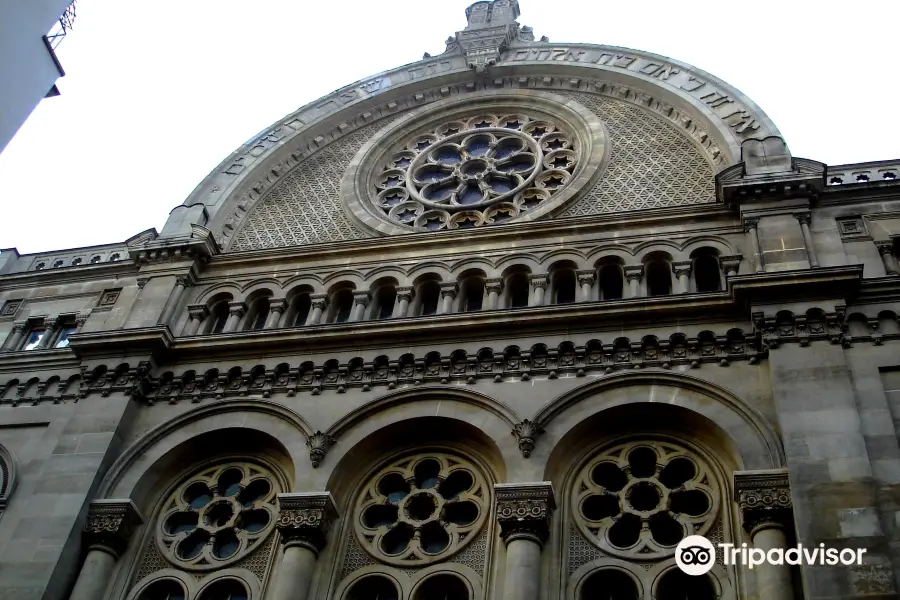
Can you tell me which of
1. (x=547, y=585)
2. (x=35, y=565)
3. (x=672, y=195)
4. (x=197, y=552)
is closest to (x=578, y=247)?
(x=672, y=195)

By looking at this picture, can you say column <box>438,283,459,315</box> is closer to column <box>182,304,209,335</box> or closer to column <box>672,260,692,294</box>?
column <box>672,260,692,294</box>

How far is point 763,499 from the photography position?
15.3 metres

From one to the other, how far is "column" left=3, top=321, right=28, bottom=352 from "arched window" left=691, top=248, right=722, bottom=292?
14.6m

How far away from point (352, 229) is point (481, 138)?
4.76 metres

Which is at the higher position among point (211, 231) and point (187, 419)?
point (211, 231)

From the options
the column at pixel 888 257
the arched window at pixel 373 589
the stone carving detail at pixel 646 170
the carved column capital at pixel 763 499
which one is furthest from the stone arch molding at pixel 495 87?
the arched window at pixel 373 589

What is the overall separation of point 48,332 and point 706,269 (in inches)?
563

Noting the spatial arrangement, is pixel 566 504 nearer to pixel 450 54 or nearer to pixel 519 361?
pixel 519 361

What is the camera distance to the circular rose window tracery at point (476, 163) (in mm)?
24016

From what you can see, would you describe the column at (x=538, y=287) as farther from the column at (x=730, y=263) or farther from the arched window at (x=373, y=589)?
the arched window at (x=373, y=589)

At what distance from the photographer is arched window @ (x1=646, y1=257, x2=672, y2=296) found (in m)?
20.1

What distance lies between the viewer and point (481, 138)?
26797 millimetres

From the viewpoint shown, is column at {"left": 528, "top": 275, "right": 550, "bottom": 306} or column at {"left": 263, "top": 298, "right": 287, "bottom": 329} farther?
column at {"left": 263, "top": 298, "right": 287, "bottom": 329}

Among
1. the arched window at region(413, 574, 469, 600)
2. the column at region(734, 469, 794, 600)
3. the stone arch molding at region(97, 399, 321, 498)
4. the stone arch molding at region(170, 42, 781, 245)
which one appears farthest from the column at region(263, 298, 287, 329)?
the column at region(734, 469, 794, 600)
